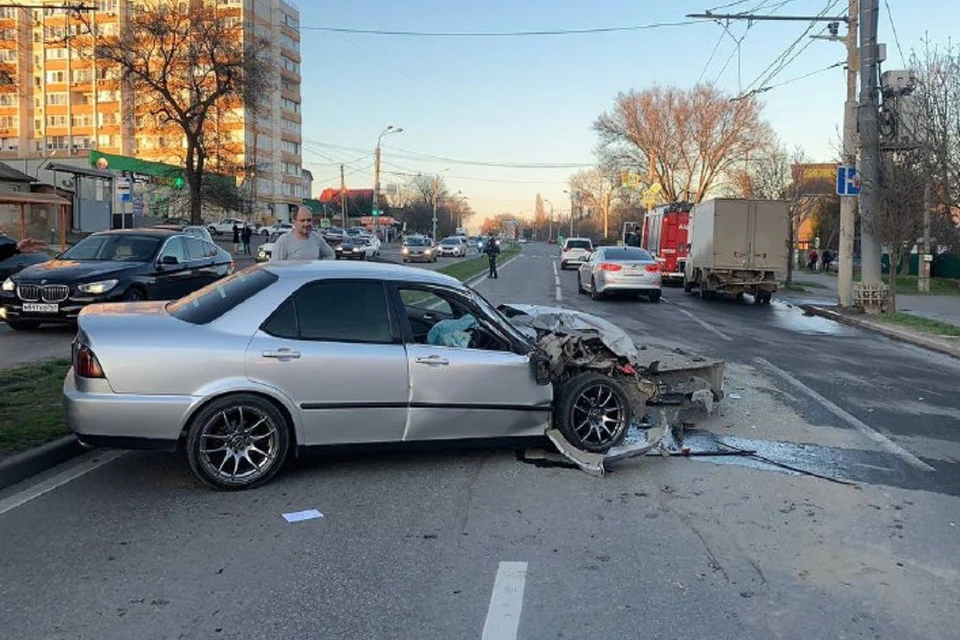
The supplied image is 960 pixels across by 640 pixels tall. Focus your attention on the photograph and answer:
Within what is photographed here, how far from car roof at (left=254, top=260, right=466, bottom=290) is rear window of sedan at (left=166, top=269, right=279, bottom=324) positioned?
119mm

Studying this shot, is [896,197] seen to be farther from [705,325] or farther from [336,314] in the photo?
[336,314]

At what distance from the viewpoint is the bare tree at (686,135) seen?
207ft

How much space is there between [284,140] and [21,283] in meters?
93.9

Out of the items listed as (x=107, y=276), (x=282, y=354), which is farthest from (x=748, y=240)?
(x=282, y=354)

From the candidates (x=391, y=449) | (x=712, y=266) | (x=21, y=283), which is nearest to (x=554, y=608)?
(x=391, y=449)

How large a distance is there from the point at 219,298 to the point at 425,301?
1.60 m

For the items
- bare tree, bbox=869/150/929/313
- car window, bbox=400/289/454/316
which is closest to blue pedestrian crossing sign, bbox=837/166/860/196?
bare tree, bbox=869/150/929/313

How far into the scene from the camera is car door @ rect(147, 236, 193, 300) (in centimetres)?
1302

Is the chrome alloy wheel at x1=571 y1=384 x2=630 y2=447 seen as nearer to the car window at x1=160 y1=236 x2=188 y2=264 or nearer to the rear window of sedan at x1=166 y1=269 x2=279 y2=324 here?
the rear window of sedan at x1=166 y1=269 x2=279 y2=324

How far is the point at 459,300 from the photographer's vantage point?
6281mm

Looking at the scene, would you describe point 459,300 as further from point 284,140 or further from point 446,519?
point 284,140

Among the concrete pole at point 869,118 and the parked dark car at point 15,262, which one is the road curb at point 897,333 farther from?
the parked dark car at point 15,262

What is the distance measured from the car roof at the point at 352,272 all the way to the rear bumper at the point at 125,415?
46.9 inches

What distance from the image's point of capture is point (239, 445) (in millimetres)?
5512
